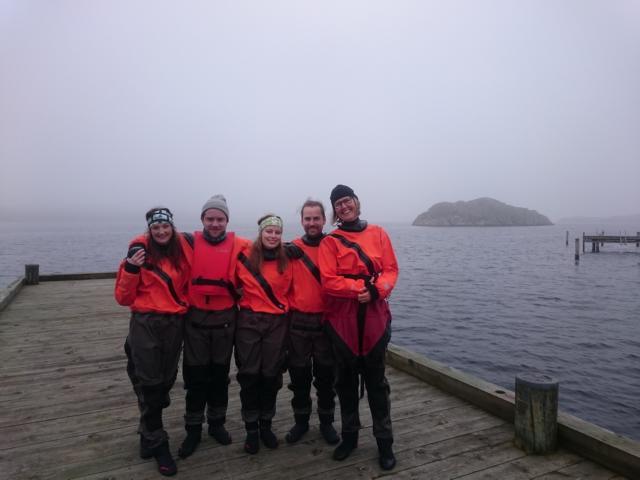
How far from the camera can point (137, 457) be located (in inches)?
147

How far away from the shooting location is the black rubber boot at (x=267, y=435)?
388cm

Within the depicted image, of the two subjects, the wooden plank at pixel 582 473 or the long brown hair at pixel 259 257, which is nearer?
the wooden plank at pixel 582 473

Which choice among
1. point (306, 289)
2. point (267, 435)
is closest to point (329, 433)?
point (267, 435)

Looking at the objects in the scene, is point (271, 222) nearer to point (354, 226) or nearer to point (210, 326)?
point (354, 226)

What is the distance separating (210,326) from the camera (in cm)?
380

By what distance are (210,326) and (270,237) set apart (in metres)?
0.94

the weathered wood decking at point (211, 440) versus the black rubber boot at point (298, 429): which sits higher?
the black rubber boot at point (298, 429)

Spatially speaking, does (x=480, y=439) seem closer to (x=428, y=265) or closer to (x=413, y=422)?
(x=413, y=422)

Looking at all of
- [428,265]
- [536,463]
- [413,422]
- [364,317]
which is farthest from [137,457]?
[428,265]

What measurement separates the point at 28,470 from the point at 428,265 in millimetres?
42898

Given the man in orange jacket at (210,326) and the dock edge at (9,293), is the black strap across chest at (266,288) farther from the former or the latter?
the dock edge at (9,293)

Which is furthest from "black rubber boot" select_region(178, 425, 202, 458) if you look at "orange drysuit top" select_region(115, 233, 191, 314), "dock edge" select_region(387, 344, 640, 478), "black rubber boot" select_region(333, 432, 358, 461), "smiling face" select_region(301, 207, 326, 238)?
"dock edge" select_region(387, 344, 640, 478)

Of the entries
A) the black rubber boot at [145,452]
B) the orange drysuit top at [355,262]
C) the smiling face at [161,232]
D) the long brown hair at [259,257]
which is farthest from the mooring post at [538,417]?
the smiling face at [161,232]

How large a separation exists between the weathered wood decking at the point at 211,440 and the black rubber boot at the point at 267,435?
74 mm
